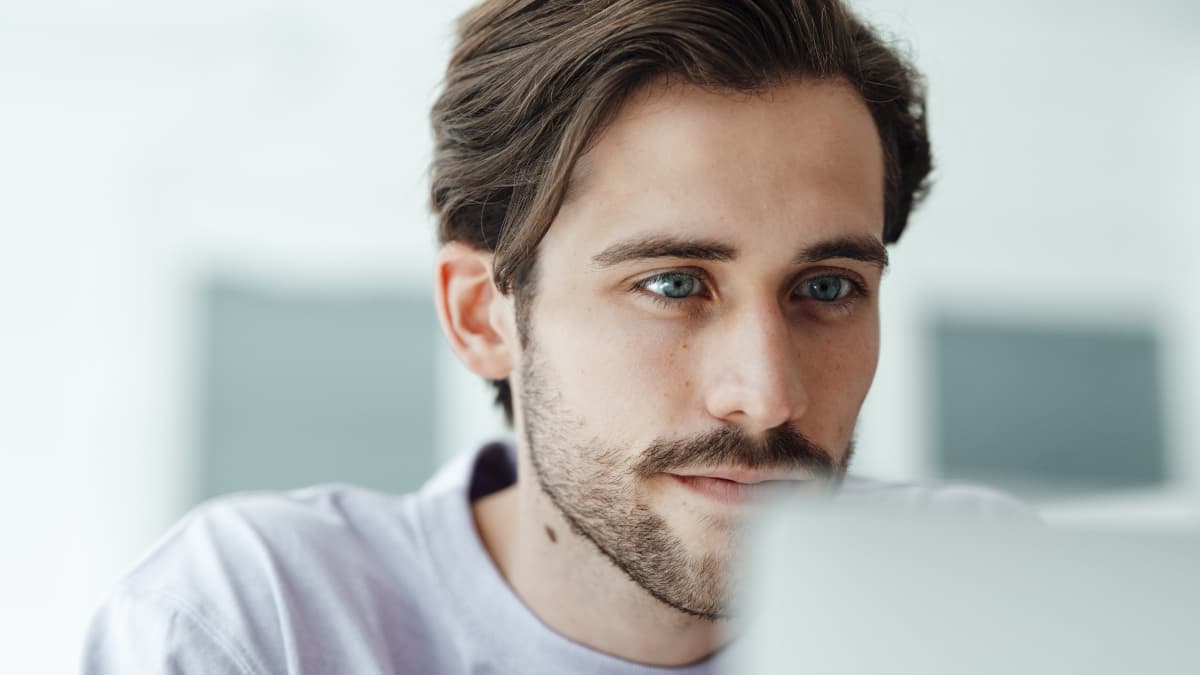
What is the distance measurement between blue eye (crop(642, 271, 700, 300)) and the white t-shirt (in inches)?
14.2

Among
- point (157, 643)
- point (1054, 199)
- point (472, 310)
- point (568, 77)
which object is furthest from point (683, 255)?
point (1054, 199)

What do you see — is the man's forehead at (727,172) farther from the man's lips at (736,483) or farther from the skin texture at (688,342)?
the man's lips at (736,483)

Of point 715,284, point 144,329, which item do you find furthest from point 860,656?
point 144,329

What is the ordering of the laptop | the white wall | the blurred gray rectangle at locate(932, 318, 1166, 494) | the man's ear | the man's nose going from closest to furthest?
the laptop
the man's nose
the man's ear
the white wall
the blurred gray rectangle at locate(932, 318, 1166, 494)

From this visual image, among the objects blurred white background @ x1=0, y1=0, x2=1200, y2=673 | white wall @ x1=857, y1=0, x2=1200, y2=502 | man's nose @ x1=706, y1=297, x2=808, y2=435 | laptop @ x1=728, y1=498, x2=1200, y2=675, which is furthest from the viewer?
white wall @ x1=857, y1=0, x2=1200, y2=502

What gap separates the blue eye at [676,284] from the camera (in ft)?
3.48

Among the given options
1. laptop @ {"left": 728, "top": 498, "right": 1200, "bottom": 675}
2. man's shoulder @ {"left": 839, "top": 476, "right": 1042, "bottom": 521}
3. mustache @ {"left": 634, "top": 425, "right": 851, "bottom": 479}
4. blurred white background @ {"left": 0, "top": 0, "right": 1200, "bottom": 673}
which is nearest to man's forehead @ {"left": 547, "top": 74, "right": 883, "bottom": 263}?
mustache @ {"left": 634, "top": 425, "right": 851, "bottom": 479}

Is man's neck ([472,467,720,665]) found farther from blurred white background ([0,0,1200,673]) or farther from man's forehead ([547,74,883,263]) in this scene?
blurred white background ([0,0,1200,673])

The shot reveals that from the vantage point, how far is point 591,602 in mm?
1191

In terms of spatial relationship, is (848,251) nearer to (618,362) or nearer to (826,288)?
(826,288)

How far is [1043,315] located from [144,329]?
333 centimetres

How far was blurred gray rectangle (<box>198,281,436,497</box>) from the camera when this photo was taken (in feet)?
13.1

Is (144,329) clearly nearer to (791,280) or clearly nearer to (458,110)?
(458,110)

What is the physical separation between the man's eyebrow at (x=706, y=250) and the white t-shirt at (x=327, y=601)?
0.37 meters
